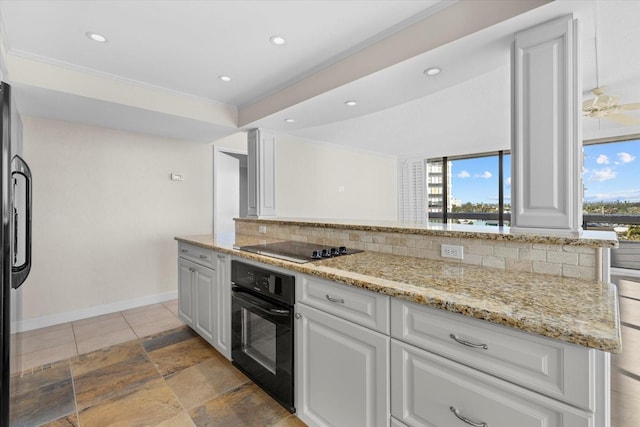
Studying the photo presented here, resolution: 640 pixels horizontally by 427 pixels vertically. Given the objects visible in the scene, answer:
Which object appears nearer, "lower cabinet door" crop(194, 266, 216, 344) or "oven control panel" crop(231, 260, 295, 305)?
"oven control panel" crop(231, 260, 295, 305)

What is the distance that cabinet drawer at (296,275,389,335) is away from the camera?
4.00 feet

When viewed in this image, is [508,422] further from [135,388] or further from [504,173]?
[504,173]

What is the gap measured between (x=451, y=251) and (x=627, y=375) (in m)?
1.66

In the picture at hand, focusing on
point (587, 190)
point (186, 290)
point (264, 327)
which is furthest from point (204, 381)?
point (587, 190)

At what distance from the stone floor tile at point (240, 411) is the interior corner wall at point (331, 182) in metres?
2.93

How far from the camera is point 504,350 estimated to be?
0.90 metres

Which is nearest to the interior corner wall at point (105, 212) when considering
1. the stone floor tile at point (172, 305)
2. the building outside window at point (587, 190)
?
the stone floor tile at point (172, 305)

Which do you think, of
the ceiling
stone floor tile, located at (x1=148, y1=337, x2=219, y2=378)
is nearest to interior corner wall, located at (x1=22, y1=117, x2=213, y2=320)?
the ceiling

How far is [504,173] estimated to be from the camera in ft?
19.9

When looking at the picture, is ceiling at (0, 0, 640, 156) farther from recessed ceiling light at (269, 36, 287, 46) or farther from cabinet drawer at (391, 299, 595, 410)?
cabinet drawer at (391, 299, 595, 410)

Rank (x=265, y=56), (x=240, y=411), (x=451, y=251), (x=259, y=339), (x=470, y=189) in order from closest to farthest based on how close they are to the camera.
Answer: (x=451, y=251) → (x=240, y=411) → (x=259, y=339) → (x=265, y=56) → (x=470, y=189)

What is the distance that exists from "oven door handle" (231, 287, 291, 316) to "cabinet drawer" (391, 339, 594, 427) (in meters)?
0.71

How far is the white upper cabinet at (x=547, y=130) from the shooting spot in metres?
1.45

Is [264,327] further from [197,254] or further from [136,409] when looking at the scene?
[197,254]
